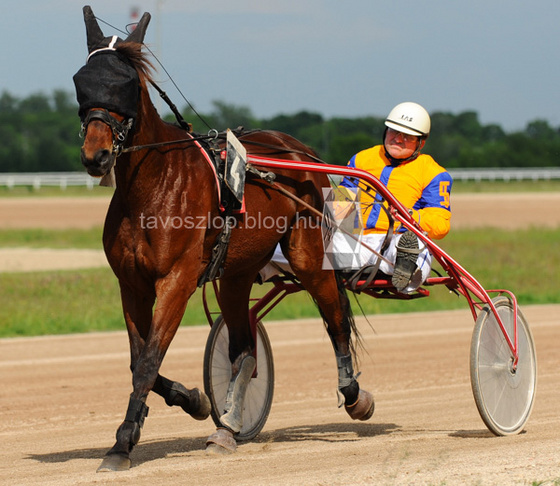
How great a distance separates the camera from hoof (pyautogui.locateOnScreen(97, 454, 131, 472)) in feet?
14.1

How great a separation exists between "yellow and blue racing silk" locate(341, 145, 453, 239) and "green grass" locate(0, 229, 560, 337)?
574 centimetres

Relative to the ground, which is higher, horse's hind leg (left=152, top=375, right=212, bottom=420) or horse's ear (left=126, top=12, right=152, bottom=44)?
horse's ear (left=126, top=12, right=152, bottom=44)

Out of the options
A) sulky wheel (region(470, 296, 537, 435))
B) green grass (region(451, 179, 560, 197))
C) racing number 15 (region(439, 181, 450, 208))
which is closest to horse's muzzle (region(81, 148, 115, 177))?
racing number 15 (region(439, 181, 450, 208))

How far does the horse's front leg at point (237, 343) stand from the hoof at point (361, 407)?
61 cm

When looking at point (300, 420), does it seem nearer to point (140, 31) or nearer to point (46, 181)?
point (140, 31)

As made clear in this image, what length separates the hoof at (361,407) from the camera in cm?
563

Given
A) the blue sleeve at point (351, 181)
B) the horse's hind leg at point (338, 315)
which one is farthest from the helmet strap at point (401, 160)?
the horse's hind leg at point (338, 315)

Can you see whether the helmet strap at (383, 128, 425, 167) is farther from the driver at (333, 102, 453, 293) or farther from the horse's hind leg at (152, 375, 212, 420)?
the horse's hind leg at (152, 375, 212, 420)

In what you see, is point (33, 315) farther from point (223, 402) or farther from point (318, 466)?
point (318, 466)

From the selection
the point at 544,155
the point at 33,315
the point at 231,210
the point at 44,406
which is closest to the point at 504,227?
the point at 33,315

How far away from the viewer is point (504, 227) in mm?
23094

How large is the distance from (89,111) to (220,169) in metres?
0.78

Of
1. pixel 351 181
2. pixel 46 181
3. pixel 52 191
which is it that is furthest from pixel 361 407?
pixel 46 181

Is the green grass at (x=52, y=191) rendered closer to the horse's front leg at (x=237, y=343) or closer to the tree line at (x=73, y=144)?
the tree line at (x=73, y=144)
